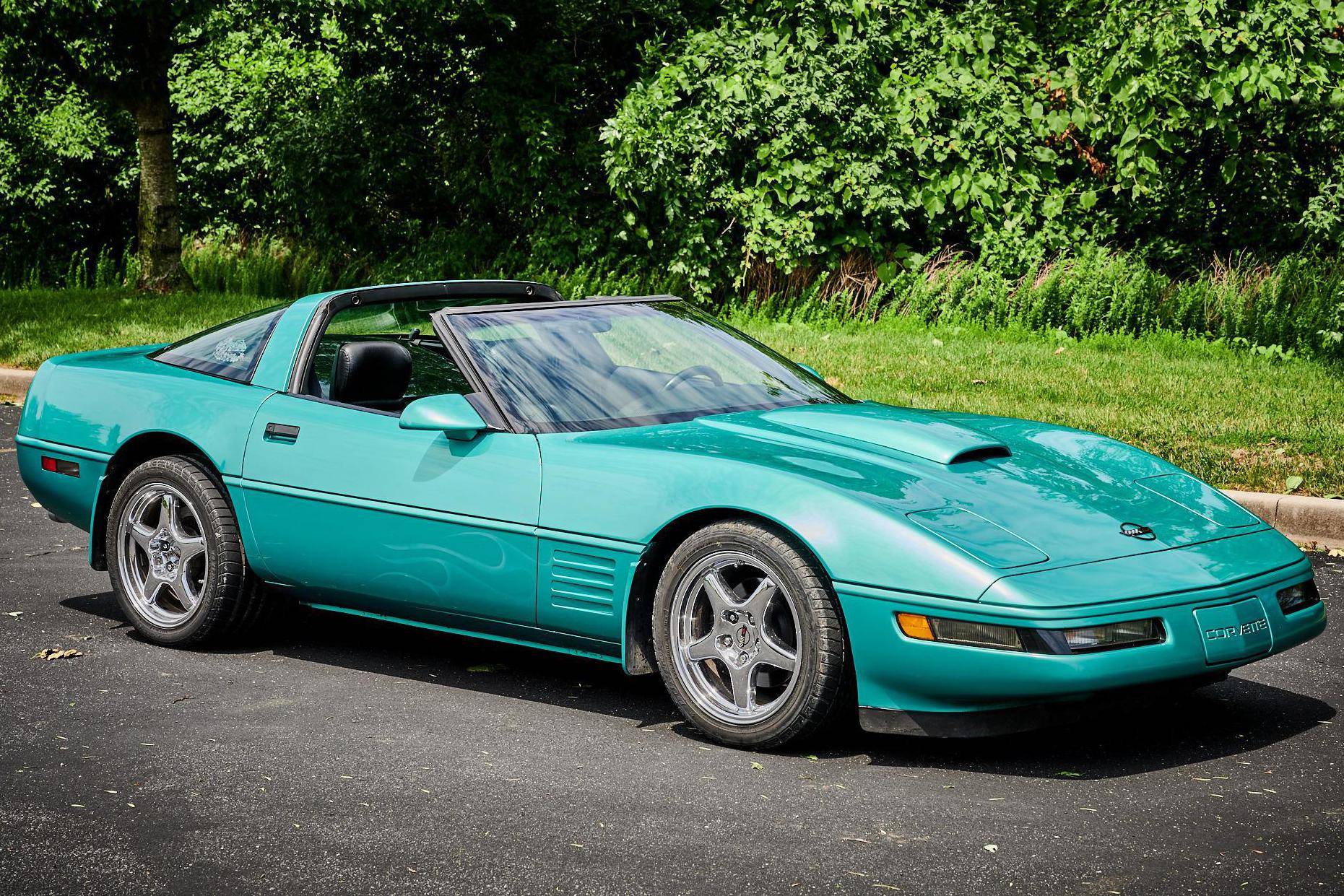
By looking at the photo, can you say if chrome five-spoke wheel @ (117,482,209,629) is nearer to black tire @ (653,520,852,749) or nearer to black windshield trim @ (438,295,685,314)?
black windshield trim @ (438,295,685,314)

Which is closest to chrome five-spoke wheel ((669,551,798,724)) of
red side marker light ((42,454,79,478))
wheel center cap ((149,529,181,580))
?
wheel center cap ((149,529,181,580))

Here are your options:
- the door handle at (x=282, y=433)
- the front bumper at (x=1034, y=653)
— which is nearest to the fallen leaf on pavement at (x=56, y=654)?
the door handle at (x=282, y=433)

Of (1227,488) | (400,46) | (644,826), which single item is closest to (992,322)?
(1227,488)

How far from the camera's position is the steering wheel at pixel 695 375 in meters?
5.57

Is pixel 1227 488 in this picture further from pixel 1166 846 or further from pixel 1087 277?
pixel 1087 277

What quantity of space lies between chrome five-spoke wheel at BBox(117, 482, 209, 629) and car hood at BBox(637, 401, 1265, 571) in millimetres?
1963

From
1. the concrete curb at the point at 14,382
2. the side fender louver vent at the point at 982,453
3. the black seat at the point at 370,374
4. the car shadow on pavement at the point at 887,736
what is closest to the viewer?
the car shadow on pavement at the point at 887,736

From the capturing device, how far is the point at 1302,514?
7.74m

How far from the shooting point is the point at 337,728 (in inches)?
191

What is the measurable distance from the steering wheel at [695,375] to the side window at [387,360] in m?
0.73

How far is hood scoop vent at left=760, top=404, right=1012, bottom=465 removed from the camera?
16.1ft

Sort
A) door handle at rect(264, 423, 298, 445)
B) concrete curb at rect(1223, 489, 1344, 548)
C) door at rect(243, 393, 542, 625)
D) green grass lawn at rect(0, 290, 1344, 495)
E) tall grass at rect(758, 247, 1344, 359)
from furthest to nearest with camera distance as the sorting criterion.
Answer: tall grass at rect(758, 247, 1344, 359), green grass lawn at rect(0, 290, 1344, 495), concrete curb at rect(1223, 489, 1344, 548), door handle at rect(264, 423, 298, 445), door at rect(243, 393, 542, 625)

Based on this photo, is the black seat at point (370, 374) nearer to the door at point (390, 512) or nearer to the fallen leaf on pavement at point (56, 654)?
the door at point (390, 512)

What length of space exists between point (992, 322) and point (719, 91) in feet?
11.7
